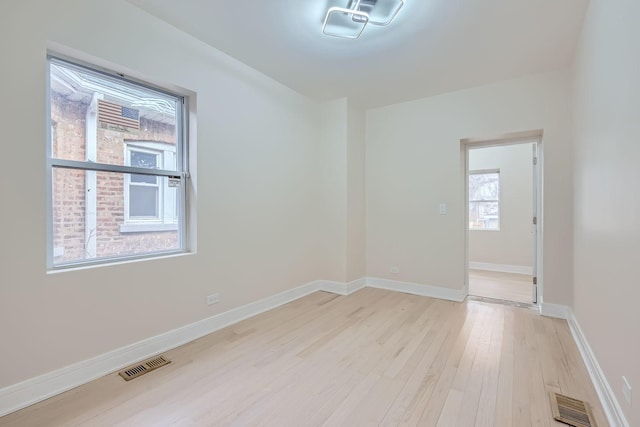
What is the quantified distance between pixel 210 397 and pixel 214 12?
2.78 m

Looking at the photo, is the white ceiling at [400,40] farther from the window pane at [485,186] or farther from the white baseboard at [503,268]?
the white baseboard at [503,268]

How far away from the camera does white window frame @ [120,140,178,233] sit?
93.8 inches

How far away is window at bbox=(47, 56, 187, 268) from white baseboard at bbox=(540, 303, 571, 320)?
3.92 metres

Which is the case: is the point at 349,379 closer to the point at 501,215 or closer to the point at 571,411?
the point at 571,411

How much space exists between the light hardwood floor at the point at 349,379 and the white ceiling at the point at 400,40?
271 cm

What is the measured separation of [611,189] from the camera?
5.79 ft

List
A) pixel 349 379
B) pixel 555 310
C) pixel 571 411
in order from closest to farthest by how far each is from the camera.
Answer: pixel 571 411 < pixel 349 379 < pixel 555 310

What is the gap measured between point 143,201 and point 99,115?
0.72 meters

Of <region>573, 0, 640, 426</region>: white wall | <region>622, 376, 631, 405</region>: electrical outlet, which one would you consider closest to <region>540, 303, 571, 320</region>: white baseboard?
<region>573, 0, 640, 426</region>: white wall

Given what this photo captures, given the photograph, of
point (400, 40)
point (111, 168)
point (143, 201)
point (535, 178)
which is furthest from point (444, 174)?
point (111, 168)

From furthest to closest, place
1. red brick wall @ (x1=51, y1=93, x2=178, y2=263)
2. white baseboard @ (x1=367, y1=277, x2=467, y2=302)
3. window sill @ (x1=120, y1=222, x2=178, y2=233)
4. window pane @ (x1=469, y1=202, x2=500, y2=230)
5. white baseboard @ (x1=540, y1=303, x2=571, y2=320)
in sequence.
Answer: window pane @ (x1=469, y1=202, x2=500, y2=230) < white baseboard @ (x1=367, y1=277, x2=467, y2=302) < white baseboard @ (x1=540, y1=303, x2=571, y2=320) < window sill @ (x1=120, y1=222, x2=178, y2=233) < red brick wall @ (x1=51, y1=93, x2=178, y2=263)

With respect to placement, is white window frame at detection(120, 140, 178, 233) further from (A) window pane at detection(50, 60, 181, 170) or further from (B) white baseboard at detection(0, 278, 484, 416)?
(B) white baseboard at detection(0, 278, 484, 416)

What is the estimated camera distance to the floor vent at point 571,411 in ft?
5.32

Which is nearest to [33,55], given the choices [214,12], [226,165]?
[214,12]
